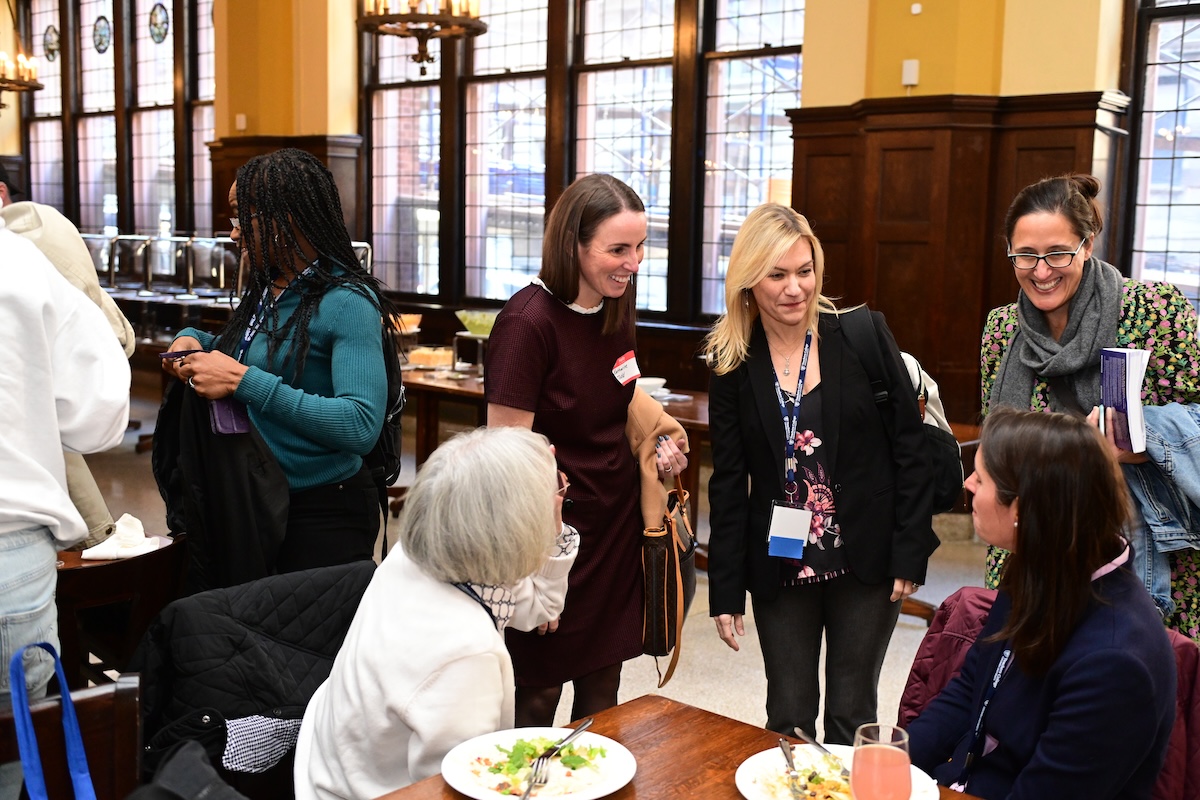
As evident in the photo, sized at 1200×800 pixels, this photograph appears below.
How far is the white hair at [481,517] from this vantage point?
175cm

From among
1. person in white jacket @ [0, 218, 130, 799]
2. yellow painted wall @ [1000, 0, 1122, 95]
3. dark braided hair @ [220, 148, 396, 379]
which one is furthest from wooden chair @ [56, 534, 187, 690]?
yellow painted wall @ [1000, 0, 1122, 95]

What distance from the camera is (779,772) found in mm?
1639

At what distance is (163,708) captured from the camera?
6.54 ft

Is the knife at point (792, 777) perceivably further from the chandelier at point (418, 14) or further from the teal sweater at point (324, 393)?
the chandelier at point (418, 14)

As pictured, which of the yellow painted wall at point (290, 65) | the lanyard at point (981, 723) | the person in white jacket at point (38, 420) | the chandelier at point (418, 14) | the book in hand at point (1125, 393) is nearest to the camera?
the person in white jacket at point (38, 420)

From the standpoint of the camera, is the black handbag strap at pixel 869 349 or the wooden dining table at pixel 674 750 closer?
the wooden dining table at pixel 674 750

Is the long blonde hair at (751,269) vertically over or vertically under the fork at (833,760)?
over

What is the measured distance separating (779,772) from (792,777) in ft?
0.10

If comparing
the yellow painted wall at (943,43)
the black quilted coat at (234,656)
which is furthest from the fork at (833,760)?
the yellow painted wall at (943,43)

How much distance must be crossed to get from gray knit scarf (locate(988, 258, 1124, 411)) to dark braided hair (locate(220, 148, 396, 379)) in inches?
53.3

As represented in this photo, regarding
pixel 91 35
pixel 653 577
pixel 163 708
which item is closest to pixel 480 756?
pixel 163 708

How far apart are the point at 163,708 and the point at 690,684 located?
232 cm

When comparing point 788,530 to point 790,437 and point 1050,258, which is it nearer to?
point 790,437

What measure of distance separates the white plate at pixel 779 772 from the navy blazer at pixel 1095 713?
0.61 ft
